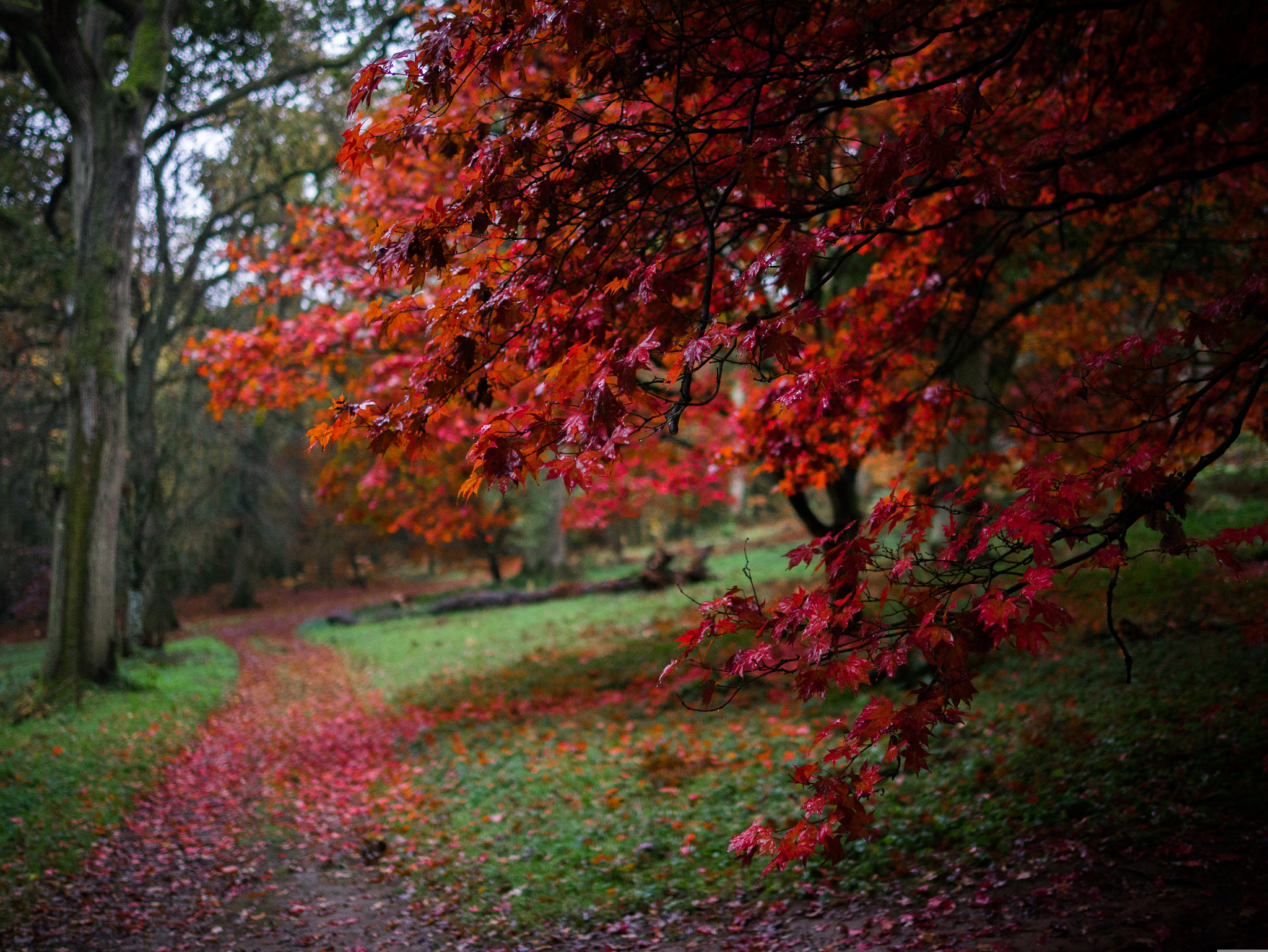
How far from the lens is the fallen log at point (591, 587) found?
18.5 m

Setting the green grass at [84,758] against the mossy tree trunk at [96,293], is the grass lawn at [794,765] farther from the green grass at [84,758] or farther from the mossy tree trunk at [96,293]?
the mossy tree trunk at [96,293]

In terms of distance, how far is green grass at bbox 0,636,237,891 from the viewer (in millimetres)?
5941

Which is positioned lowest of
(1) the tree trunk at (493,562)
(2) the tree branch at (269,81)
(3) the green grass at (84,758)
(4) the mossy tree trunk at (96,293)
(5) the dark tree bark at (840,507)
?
(3) the green grass at (84,758)

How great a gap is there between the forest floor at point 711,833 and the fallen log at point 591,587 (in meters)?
8.77

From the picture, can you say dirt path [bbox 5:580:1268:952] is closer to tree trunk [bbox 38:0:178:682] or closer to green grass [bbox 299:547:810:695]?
tree trunk [bbox 38:0:178:682]

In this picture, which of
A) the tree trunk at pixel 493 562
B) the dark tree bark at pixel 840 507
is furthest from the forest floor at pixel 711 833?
the tree trunk at pixel 493 562

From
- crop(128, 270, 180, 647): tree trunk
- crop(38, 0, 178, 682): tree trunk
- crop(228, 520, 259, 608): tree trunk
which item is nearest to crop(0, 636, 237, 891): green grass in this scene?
crop(38, 0, 178, 682): tree trunk

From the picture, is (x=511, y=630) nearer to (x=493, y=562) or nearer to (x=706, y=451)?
(x=706, y=451)

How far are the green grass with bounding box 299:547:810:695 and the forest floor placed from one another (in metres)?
4.25

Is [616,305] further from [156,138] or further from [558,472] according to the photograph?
[156,138]

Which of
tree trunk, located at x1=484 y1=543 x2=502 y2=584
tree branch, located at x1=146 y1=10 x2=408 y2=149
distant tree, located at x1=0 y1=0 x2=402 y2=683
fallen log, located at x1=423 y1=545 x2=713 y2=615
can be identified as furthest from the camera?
tree trunk, located at x1=484 y1=543 x2=502 y2=584

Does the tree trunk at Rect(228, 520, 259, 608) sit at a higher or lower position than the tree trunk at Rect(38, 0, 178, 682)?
lower

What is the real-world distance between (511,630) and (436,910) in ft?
39.1

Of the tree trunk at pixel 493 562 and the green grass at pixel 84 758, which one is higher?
the tree trunk at pixel 493 562
